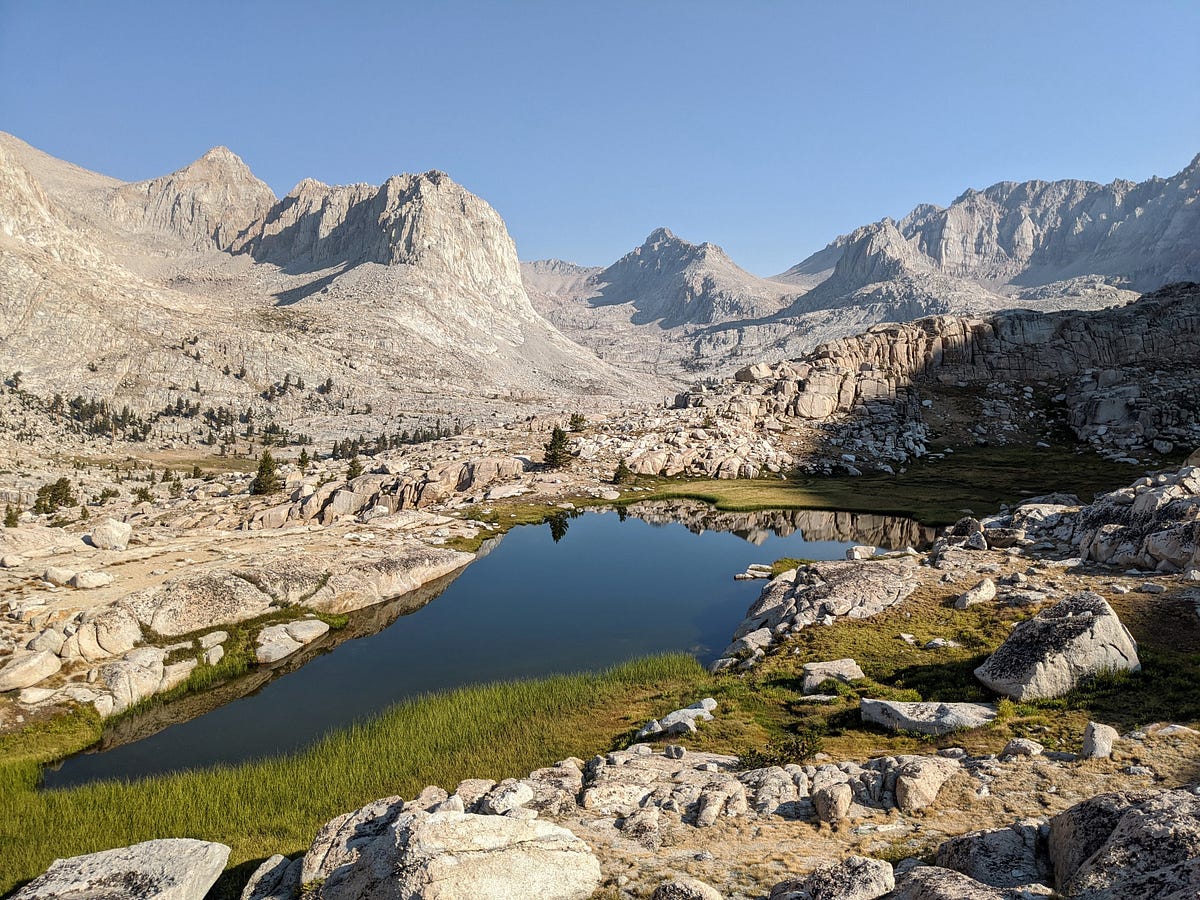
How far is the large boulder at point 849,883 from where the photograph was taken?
8805 millimetres

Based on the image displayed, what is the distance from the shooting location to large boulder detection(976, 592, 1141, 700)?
1825 cm

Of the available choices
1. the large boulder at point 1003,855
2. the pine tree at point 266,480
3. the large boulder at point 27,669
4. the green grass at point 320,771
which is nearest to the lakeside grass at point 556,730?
the green grass at point 320,771

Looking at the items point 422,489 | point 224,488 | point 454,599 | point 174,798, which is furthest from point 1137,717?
point 224,488

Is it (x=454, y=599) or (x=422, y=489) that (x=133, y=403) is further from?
(x=454, y=599)

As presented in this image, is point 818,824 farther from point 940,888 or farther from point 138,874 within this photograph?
point 138,874

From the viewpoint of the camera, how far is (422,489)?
6850 cm

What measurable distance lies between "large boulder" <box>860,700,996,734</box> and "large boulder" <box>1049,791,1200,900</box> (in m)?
8.20

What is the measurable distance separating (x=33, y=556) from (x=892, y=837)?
49.0 metres

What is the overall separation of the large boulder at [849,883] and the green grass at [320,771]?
459 inches

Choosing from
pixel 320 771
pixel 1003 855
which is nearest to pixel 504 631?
pixel 320 771

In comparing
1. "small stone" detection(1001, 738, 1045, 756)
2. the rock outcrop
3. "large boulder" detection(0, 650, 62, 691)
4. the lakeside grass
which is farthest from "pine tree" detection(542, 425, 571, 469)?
"small stone" detection(1001, 738, 1045, 756)

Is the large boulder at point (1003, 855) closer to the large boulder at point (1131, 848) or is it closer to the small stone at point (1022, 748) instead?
the large boulder at point (1131, 848)

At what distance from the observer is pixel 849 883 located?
9000 mm

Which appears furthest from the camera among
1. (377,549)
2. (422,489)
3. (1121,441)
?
(1121,441)
